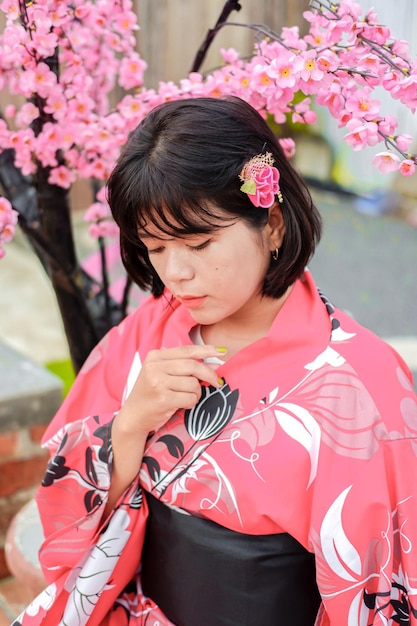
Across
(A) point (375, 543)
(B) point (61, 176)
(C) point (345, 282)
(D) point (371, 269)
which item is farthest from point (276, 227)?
(D) point (371, 269)

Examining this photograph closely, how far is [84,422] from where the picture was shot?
60.8 inches

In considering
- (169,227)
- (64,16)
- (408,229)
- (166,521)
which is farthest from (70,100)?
(408,229)

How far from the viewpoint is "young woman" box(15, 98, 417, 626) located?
1234 mm

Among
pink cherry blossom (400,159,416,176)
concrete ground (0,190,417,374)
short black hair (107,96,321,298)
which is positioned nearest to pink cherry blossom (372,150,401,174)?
pink cherry blossom (400,159,416,176)

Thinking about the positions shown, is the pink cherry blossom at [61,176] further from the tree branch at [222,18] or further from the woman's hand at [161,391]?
the woman's hand at [161,391]

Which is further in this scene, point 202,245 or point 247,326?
point 247,326

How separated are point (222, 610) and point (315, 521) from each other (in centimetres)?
28

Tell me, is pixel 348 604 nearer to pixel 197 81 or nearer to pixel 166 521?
pixel 166 521

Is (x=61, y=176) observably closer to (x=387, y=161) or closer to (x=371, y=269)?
(x=387, y=161)

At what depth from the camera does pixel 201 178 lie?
4.01 feet

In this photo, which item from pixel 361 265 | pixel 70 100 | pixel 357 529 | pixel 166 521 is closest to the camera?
pixel 357 529

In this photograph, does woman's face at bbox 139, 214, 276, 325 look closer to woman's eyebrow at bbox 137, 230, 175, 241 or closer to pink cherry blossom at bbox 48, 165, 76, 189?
woman's eyebrow at bbox 137, 230, 175, 241

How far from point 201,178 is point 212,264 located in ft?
0.45

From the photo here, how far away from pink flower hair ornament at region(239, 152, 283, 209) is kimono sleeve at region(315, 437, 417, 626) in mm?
426
